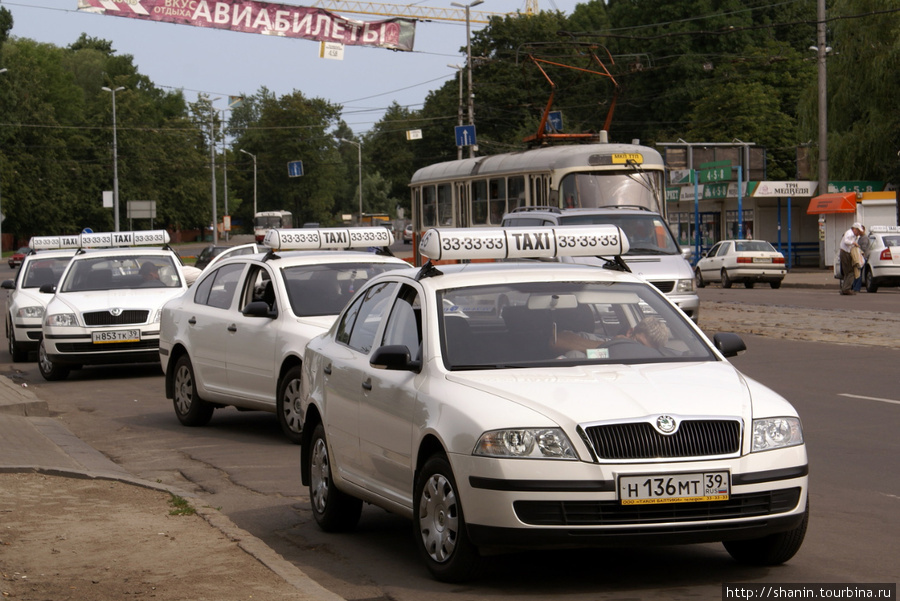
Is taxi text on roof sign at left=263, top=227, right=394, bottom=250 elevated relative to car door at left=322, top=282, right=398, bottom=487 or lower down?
elevated

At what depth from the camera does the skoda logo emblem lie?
18.5 ft

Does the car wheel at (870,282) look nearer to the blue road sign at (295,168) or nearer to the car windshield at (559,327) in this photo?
the car windshield at (559,327)

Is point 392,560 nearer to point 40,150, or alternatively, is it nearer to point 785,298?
point 785,298

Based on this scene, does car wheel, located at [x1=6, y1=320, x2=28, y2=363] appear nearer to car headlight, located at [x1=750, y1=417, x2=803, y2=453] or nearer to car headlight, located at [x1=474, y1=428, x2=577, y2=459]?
car headlight, located at [x1=474, y1=428, x2=577, y2=459]

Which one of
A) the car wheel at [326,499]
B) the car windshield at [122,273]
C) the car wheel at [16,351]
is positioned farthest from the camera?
the car wheel at [16,351]

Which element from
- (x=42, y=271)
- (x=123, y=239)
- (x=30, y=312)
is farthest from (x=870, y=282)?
(x=30, y=312)

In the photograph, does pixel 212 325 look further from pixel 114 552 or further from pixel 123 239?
pixel 123 239

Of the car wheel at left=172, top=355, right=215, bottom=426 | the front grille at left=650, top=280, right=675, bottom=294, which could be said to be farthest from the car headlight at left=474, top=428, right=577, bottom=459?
the front grille at left=650, top=280, right=675, bottom=294

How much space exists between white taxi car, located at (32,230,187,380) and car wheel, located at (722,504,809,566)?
12064mm

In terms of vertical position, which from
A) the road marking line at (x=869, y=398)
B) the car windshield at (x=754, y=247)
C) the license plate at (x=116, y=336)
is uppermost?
the car windshield at (x=754, y=247)

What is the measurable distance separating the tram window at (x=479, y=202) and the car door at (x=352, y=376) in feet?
76.2

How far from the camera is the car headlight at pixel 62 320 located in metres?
17.0

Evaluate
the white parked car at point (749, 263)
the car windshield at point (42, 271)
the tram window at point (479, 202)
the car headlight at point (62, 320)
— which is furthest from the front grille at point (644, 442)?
the white parked car at point (749, 263)

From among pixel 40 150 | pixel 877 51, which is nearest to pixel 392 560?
pixel 877 51
